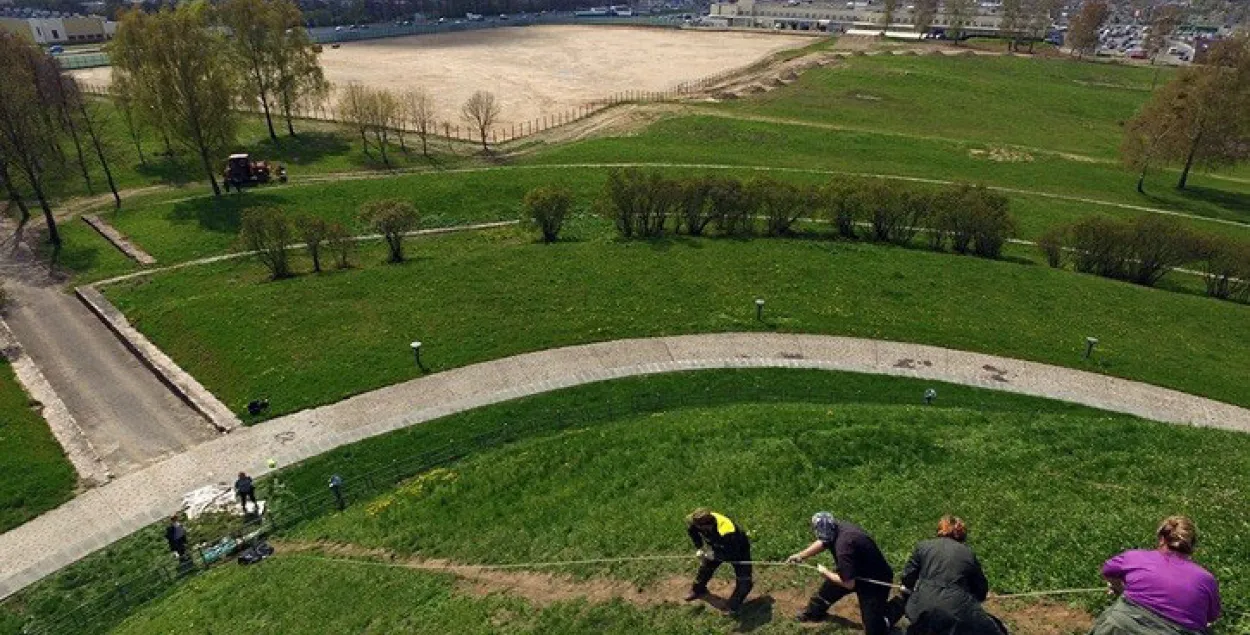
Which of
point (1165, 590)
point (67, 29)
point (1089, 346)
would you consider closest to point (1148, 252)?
point (1089, 346)

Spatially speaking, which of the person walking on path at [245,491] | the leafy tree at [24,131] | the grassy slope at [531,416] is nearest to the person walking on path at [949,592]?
the grassy slope at [531,416]

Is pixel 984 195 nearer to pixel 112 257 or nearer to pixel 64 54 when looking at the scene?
pixel 112 257

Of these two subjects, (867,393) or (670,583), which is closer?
(670,583)

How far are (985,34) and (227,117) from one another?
15150cm

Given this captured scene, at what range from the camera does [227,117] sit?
4816 centimetres

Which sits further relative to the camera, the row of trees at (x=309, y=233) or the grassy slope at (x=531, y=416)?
the row of trees at (x=309, y=233)

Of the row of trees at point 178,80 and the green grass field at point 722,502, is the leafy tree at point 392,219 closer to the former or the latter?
the green grass field at point 722,502

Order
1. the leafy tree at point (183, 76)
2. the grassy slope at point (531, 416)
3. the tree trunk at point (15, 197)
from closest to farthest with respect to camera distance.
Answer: the grassy slope at point (531, 416), the tree trunk at point (15, 197), the leafy tree at point (183, 76)

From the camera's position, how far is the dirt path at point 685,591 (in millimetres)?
11867

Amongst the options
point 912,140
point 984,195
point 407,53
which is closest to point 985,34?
point 912,140

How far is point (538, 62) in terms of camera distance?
11988 cm

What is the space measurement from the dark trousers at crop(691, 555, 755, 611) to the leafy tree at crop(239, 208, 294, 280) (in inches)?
1150

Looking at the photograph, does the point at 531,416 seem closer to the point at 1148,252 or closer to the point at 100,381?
the point at 100,381

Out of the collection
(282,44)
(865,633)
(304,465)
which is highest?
(282,44)
